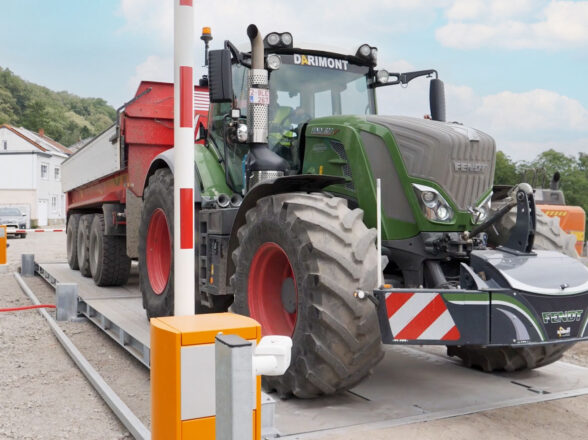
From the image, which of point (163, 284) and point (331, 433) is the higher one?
point (163, 284)

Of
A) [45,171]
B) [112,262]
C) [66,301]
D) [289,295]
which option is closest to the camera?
[289,295]

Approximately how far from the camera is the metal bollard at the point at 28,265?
12.4 metres

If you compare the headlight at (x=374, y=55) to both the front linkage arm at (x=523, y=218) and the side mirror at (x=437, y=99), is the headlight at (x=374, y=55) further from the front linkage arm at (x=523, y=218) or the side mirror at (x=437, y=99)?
the front linkage arm at (x=523, y=218)

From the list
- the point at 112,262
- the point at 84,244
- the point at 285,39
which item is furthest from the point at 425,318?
the point at 84,244

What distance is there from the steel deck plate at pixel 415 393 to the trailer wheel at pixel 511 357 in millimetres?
81

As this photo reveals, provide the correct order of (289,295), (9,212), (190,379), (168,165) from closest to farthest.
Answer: (190,379) < (289,295) < (168,165) < (9,212)

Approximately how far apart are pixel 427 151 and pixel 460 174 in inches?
12.5

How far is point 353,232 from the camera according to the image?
4.02 m

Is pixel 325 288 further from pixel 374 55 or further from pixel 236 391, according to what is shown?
pixel 374 55

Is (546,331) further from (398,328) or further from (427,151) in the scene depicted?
(427,151)

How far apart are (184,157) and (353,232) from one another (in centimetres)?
138

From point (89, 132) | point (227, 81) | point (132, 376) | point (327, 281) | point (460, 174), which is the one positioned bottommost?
point (132, 376)

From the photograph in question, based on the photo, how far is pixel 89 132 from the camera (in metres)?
94.3

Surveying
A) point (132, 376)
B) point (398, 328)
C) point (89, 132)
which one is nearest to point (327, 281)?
point (398, 328)
